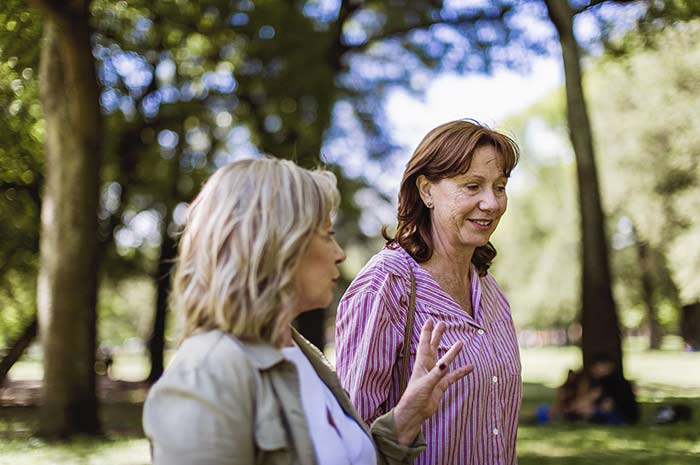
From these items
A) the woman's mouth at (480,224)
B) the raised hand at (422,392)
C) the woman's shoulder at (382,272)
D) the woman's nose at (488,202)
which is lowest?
the raised hand at (422,392)

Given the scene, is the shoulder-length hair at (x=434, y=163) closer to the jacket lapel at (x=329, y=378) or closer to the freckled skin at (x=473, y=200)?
the freckled skin at (x=473, y=200)

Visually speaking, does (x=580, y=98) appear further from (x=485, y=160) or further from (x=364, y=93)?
(x=485, y=160)

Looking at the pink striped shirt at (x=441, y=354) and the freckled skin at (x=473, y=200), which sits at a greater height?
the freckled skin at (x=473, y=200)

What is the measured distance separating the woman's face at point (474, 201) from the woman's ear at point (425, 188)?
0.20 ft

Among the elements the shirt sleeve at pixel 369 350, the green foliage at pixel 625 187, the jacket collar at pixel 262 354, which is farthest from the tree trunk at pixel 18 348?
the jacket collar at pixel 262 354

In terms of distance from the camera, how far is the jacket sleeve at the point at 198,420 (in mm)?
1729

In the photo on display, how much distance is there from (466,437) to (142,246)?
20622mm

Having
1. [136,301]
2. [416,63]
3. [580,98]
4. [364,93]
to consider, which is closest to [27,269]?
[364,93]

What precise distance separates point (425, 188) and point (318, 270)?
1206mm

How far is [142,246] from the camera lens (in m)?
22.6

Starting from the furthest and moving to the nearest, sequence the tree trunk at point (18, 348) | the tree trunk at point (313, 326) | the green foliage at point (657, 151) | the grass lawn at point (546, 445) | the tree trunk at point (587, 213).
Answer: the green foliage at point (657, 151), the tree trunk at point (18, 348), the tree trunk at point (313, 326), the tree trunk at point (587, 213), the grass lawn at point (546, 445)

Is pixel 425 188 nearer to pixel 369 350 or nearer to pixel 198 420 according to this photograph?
pixel 369 350

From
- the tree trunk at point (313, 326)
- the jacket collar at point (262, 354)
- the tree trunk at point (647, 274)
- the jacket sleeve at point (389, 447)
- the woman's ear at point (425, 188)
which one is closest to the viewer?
the jacket collar at point (262, 354)

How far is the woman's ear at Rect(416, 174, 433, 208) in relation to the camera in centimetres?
324
